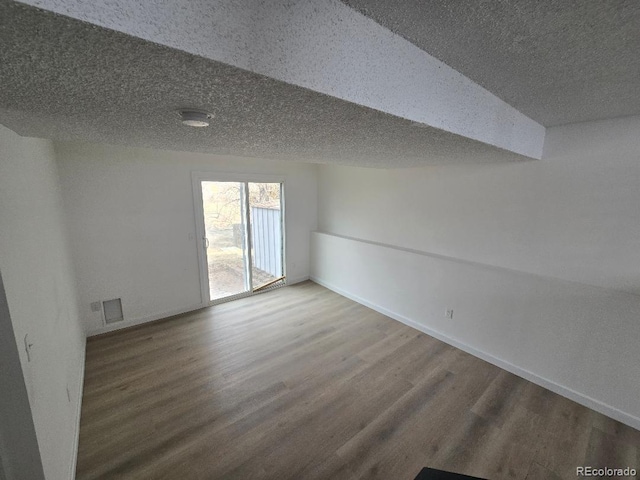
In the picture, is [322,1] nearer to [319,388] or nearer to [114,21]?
[114,21]

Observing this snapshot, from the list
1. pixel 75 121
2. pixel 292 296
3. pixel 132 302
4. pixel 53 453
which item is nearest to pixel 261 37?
pixel 75 121

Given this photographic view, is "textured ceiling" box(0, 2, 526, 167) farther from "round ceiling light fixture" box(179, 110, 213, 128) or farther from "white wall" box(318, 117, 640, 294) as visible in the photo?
"white wall" box(318, 117, 640, 294)

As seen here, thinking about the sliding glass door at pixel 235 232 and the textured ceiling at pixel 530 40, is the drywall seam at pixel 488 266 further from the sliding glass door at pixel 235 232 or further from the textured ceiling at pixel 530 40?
the sliding glass door at pixel 235 232

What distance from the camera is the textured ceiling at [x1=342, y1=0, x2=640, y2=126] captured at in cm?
77

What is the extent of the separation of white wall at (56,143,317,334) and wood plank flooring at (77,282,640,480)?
50 centimetres

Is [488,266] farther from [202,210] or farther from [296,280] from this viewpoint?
[202,210]

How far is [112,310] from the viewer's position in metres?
3.07

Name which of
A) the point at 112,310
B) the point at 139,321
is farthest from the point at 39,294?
the point at 139,321

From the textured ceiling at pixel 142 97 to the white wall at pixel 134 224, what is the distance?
4.72ft

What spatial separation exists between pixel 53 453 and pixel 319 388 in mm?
1664

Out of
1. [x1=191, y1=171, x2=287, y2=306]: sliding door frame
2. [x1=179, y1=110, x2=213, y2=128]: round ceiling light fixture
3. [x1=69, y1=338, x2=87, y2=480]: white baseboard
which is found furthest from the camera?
[x1=191, y1=171, x2=287, y2=306]: sliding door frame

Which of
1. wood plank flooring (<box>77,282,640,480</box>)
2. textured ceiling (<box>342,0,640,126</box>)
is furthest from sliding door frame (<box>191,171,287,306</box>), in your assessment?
textured ceiling (<box>342,0,640,126</box>)

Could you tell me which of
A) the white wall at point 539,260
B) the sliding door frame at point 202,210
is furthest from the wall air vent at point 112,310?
the white wall at point 539,260

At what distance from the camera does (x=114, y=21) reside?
1.53ft
